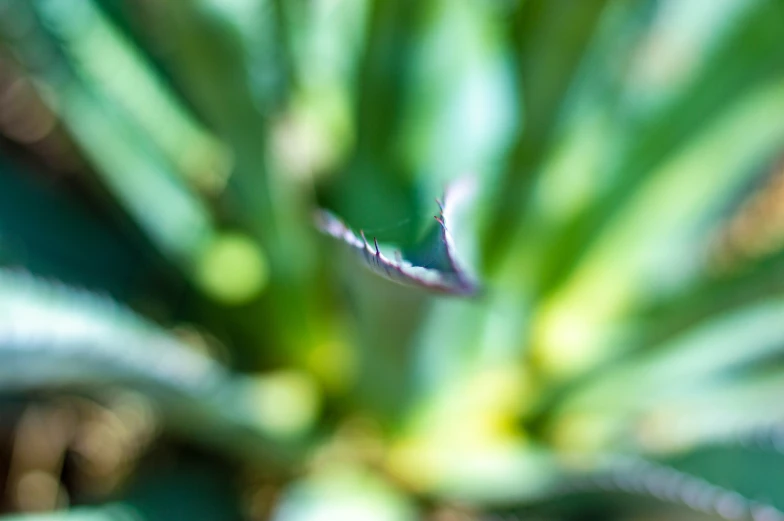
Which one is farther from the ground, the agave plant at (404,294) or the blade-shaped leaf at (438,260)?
the agave plant at (404,294)

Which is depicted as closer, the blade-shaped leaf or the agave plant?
the blade-shaped leaf

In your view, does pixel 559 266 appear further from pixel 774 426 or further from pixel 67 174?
pixel 67 174

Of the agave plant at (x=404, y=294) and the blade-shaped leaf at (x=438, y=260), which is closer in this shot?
the blade-shaped leaf at (x=438, y=260)

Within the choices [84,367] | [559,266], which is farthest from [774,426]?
[84,367]

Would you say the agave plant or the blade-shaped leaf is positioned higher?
the agave plant

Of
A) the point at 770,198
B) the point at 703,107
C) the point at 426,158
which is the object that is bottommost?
the point at 426,158

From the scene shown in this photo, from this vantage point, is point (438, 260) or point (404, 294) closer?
point (438, 260)

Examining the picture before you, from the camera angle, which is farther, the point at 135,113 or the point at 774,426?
the point at 135,113

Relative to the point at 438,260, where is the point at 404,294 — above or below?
above
